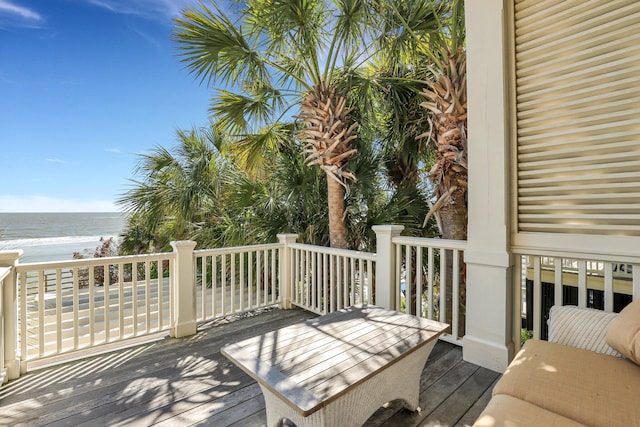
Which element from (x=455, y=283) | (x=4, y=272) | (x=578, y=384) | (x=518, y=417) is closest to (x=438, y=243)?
(x=455, y=283)

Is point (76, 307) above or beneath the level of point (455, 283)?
beneath

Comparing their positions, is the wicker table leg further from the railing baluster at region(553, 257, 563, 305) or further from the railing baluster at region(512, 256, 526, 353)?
the railing baluster at region(553, 257, 563, 305)

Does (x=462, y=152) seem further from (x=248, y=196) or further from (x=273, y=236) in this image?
(x=248, y=196)

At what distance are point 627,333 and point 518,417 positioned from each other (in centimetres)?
79

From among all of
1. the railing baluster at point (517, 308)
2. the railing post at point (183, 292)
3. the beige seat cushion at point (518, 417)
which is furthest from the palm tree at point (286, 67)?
the beige seat cushion at point (518, 417)

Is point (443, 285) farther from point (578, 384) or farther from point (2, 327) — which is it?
point (2, 327)

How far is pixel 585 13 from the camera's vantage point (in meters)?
1.85

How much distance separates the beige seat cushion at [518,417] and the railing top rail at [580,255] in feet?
4.19

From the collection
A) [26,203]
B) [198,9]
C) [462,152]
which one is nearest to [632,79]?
[462,152]

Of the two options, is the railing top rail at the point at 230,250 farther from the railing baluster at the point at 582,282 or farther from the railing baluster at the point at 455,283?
the railing baluster at the point at 582,282

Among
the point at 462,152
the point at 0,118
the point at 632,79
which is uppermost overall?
the point at 0,118

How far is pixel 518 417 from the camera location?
989 millimetres

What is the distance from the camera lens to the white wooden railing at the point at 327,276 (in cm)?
317

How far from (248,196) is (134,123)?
704 inches
